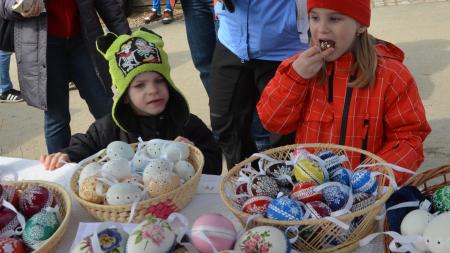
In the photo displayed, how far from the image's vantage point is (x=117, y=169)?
147 cm

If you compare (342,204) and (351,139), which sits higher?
(342,204)

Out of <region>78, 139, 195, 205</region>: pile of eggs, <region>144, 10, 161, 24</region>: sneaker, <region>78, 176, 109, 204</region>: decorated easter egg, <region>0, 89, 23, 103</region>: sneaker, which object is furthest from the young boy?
<region>144, 10, 161, 24</region>: sneaker

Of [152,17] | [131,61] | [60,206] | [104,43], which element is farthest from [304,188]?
[152,17]

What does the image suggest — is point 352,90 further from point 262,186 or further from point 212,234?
point 212,234

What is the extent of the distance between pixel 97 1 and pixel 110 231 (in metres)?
1.87

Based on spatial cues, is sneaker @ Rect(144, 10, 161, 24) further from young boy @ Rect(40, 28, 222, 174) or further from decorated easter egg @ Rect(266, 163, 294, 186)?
decorated easter egg @ Rect(266, 163, 294, 186)

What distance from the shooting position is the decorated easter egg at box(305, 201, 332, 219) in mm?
1169

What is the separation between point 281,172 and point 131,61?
2.86ft

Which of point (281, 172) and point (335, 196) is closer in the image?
point (335, 196)

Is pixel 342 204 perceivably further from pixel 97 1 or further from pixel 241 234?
pixel 97 1

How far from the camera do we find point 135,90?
203 cm

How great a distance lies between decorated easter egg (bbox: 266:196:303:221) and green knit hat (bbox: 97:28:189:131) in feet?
3.17

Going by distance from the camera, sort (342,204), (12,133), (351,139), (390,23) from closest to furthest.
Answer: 1. (342,204)
2. (351,139)
3. (12,133)
4. (390,23)

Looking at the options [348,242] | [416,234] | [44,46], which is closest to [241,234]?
[348,242]
